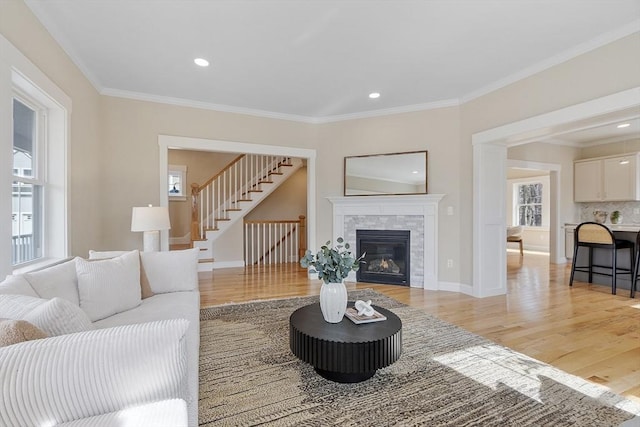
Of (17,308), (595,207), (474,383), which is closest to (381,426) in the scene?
(474,383)

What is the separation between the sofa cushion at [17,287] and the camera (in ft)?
4.80

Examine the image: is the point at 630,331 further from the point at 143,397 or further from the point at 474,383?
the point at 143,397

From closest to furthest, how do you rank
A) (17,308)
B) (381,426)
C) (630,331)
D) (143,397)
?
(143,397) < (17,308) < (381,426) < (630,331)

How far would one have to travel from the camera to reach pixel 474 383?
6.62 ft

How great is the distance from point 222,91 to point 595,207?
8.07 meters

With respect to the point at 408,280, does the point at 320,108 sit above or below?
above

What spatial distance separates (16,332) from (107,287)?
123 centimetres

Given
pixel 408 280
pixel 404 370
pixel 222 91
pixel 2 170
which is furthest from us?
pixel 408 280

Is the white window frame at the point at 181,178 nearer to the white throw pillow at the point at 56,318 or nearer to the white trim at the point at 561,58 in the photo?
the white trim at the point at 561,58

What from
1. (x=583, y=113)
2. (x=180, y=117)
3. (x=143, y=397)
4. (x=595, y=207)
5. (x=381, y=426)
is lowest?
(x=381, y=426)

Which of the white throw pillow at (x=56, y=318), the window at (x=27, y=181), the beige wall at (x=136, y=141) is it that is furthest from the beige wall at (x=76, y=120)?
the white throw pillow at (x=56, y=318)

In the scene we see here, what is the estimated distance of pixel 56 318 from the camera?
1178mm

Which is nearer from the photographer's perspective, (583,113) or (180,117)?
(583,113)

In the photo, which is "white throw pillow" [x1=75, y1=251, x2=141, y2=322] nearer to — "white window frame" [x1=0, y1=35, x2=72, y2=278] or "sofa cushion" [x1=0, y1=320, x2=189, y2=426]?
"white window frame" [x1=0, y1=35, x2=72, y2=278]
